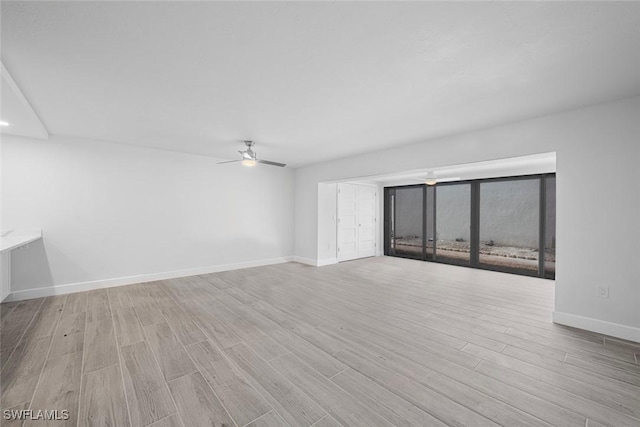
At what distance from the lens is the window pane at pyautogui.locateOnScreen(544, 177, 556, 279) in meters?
5.18

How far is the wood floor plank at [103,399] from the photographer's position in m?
1.61

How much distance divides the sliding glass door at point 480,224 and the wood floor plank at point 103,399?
678 cm

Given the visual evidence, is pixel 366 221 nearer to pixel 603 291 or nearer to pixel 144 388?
pixel 603 291

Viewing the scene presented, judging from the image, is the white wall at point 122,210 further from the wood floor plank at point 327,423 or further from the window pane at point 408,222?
the wood floor plank at point 327,423

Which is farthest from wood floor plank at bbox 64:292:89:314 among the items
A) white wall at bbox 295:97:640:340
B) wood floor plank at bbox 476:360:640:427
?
white wall at bbox 295:97:640:340

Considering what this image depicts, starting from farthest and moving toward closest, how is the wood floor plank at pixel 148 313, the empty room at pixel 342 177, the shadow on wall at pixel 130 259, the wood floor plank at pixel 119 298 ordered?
the shadow on wall at pixel 130 259, the wood floor plank at pixel 119 298, the wood floor plank at pixel 148 313, the empty room at pixel 342 177

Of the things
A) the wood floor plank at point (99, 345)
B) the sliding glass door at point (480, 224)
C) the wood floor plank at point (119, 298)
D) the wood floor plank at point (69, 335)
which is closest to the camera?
the wood floor plank at point (99, 345)

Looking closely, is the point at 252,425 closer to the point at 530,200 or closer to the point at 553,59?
the point at 553,59

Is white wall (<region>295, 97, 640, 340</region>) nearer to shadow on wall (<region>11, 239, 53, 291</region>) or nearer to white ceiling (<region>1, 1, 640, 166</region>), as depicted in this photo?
white ceiling (<region>1, 1, 640, 166</region>)

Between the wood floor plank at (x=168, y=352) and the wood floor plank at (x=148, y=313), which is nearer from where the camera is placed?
the wood floor plank at (x=168, y=352)

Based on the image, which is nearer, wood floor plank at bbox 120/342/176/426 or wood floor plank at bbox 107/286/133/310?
wood floor plank at bbox 120/342/176/426

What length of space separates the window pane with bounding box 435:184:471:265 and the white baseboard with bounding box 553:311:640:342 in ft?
11.3

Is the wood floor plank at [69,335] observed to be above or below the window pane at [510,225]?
below

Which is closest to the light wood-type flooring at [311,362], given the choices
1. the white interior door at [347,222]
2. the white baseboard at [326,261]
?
the white baseboard at [326,261]
